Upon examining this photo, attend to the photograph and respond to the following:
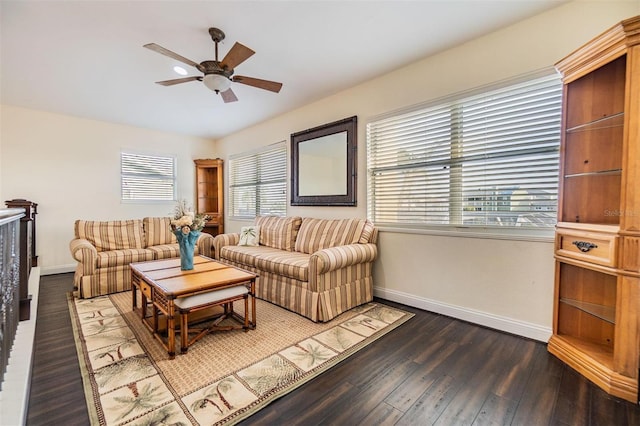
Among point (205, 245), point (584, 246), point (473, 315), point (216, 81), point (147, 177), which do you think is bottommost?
point (473, 315)

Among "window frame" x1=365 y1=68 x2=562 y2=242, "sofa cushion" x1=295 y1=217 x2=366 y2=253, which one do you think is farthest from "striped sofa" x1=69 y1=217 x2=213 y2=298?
"window frame" x1=365 y1=68 x2=562 y2=242

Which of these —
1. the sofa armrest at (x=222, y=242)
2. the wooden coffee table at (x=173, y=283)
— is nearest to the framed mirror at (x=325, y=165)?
the sofa armrest at (x=222, y=242)

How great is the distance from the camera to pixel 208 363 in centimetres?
198

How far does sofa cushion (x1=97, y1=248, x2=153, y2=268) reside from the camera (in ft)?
11.5

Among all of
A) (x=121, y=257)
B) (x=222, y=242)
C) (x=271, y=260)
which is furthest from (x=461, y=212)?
(x=121, y=257)

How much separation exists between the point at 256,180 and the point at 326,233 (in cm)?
236

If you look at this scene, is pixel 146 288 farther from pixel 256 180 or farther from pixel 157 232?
pixel 256 180

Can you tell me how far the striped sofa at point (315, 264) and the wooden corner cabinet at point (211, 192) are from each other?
80.9 inches

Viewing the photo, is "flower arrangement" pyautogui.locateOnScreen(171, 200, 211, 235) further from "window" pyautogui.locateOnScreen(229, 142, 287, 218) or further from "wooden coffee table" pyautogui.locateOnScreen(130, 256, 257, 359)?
"window" pyautogui.locateOnScreen(229, 142, 287, 218)

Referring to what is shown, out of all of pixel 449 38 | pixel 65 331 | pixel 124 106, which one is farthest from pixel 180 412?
pixel 124 106

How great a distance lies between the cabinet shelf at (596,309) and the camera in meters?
1.89

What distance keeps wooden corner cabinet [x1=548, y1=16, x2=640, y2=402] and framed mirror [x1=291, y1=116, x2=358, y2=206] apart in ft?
6.87

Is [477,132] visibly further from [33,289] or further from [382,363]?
[33,289]

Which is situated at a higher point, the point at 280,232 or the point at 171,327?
the point at 280,232
